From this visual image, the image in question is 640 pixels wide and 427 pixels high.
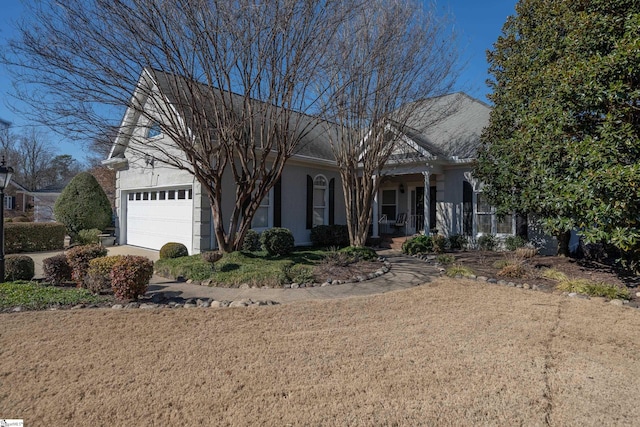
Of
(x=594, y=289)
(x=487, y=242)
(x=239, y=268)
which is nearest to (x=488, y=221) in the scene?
(x=487, y=242)

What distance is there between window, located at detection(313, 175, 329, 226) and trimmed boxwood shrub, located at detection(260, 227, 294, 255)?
3759mm

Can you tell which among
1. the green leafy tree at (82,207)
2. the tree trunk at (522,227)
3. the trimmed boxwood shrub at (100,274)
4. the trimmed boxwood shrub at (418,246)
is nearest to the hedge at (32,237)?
the green leafy tree at (82,207)

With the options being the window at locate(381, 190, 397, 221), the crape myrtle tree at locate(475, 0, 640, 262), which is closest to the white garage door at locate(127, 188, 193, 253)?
the window at locate(381, 190, 397, 221)

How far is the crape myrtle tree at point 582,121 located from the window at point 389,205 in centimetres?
748

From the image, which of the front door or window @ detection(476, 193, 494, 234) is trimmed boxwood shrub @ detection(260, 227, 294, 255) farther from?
the front door

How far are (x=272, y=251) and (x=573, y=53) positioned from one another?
333 inches

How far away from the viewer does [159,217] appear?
13.3 meters

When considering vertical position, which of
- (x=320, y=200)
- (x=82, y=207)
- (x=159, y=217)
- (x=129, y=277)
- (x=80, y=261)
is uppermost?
(x=320, y=200)

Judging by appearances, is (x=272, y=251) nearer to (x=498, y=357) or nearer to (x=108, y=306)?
(x=108, y=306)

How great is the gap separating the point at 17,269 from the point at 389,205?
45.6 ft

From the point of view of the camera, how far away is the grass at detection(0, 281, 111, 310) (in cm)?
601

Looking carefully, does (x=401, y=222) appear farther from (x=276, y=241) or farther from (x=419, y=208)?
(x=276, y=241)

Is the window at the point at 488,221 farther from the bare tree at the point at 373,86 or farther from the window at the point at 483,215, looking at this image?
the bare tree at the point at 373,86

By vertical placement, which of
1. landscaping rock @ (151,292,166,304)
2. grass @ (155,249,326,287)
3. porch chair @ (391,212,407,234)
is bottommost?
landscaping rock @ (151,292,166,304)
